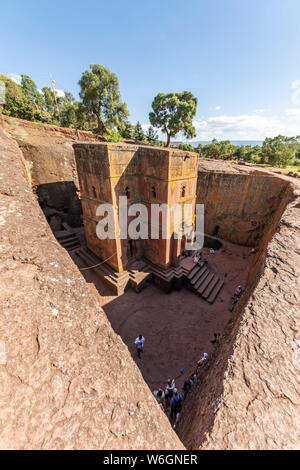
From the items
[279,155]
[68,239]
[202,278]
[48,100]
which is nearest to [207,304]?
[202,278]

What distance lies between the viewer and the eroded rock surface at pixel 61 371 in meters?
1.38

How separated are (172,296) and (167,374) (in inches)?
173

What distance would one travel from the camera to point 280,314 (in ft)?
10.5

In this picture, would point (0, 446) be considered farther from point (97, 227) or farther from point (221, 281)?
point (221, 281)

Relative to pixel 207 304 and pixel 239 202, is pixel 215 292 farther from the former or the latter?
pixel 239 202

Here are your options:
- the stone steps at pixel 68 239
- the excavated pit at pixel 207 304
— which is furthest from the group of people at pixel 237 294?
the stone steps at pixel 68 239

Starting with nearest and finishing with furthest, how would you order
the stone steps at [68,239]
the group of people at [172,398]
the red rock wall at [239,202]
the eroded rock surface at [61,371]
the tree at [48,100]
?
the eroded rock surface at [61,371] < the group of people at [172,398] < the stone steps at [68,239] < the red rock wall at [239,202] < the tree at [48,100]

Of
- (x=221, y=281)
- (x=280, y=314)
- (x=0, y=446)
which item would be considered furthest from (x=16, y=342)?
(x=221, y=281)

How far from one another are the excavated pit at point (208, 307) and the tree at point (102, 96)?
12209 millimetres

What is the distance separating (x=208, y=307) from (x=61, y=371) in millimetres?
10918

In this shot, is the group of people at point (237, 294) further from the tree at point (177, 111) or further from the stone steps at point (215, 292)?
the tree at point (177, 111)

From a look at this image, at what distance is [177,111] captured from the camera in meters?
25.8

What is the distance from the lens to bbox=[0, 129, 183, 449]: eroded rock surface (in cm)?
138

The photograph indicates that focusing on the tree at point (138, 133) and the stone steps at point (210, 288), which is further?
the tree at point (138, 133)
